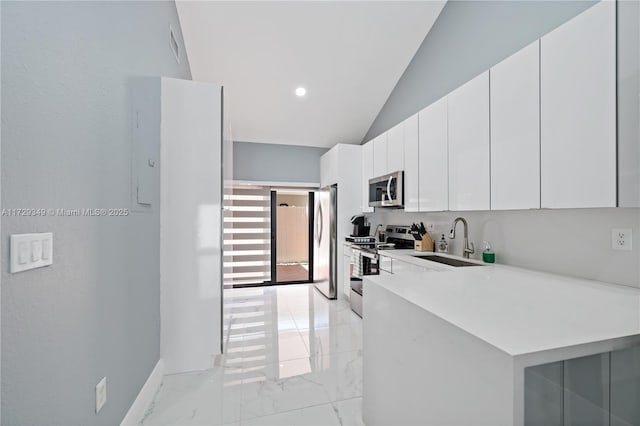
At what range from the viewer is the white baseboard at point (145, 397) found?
1548 mm

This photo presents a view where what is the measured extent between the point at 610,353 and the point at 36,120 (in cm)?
196

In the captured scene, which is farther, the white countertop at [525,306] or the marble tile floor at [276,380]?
the marble tile floor at [276,380]

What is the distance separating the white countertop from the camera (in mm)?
768

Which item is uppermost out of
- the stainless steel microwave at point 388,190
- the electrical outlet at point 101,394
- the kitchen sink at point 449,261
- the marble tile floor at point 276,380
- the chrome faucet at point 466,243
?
the stainless steel microwave at point 388,190

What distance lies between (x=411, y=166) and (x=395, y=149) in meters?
0.41

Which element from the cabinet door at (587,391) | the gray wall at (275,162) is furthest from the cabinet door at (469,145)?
the gray wall at (275,162)

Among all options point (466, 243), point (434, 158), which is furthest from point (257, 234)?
point (466, 243)

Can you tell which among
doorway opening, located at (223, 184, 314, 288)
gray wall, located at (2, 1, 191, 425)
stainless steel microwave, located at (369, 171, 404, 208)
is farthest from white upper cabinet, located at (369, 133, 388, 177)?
gray wall, located at (2, 1, 191, 425)

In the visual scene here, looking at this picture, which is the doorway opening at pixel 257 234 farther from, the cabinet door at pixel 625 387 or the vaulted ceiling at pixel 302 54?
the cabinet door at pixel 625 387

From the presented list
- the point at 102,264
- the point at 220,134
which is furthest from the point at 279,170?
the point at 102,264

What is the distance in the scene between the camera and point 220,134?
2191 mm

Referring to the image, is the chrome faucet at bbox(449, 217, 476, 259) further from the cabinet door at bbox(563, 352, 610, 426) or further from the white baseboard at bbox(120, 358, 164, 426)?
the white baseboard at bbox(120, 358, 164, 426)

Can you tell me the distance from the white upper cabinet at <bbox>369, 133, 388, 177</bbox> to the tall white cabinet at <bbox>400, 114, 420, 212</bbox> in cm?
44

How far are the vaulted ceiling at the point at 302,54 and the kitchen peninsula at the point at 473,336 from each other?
2966 millimetres
